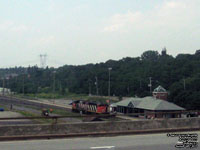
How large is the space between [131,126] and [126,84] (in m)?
88.1

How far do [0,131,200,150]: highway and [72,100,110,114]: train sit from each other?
37526mm

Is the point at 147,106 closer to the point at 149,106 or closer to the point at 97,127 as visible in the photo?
the point at 149,106

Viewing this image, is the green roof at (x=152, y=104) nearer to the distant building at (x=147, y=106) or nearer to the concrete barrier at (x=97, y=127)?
the distant building at (x=147, y=106)

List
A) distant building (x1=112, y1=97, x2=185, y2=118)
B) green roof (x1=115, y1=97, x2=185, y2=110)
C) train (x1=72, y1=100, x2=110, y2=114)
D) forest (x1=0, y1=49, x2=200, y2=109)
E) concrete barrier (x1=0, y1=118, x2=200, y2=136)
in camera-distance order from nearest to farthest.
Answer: concrete barrier (x1=0, y1=118, x2=200, y2=136), train (x1=72, y1=100, x2=110, y2=114), distant building (x1=112, y1=97, x2=185, y2=118), green roof (x1=115, y1=97, x2=185, y2=110), forest (x1=0, y1=49, x2=200, y2=109)

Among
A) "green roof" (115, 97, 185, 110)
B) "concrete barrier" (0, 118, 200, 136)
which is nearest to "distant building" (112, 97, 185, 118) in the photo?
"green roof" (115, 97, 185, 110)

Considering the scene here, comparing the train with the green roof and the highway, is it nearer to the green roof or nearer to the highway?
the green roof

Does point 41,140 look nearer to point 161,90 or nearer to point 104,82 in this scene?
point 161,90

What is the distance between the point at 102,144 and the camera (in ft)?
35.3

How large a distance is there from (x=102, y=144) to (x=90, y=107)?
42249 mm

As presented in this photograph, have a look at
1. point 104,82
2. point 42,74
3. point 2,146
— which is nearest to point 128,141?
point 2,146

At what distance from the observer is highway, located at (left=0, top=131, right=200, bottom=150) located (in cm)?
1022

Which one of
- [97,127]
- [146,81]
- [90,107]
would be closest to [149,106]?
[90,107]

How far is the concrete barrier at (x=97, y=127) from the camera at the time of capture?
11938 mm

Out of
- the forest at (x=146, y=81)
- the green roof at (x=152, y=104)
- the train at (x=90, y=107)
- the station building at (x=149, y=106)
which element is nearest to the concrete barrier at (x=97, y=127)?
the station building at (x=149, y=106)
